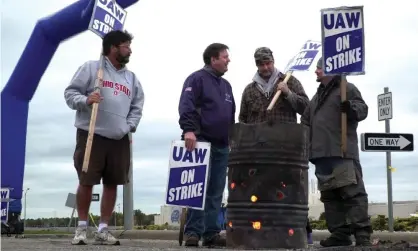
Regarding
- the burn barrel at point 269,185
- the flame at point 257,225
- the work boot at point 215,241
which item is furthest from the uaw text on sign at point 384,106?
the flame at point 257,225

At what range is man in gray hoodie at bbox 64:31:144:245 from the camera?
6.10m

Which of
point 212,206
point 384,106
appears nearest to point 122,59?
point 212,206

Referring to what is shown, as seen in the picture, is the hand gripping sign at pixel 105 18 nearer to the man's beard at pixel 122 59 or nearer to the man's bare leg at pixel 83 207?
the man's beard at pixel 122 59

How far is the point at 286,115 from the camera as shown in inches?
246

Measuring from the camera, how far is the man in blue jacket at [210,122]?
20.5 feet

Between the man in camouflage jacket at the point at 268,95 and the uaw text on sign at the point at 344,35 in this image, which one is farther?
the uaw text on sign at the point at 344,35

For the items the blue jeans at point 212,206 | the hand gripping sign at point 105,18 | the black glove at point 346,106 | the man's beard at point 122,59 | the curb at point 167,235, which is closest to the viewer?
the black glove at point 346,106

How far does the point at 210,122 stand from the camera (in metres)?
6.30

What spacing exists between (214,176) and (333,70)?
1.47m

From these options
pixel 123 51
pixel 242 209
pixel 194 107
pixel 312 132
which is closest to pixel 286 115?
pixel 312 132

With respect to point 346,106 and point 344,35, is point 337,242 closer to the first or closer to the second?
point 346,106

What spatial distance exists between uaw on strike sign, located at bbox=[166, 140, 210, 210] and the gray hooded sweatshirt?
0.55 meters

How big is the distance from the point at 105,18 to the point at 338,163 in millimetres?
3590

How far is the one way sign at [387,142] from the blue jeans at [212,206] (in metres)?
3.94
